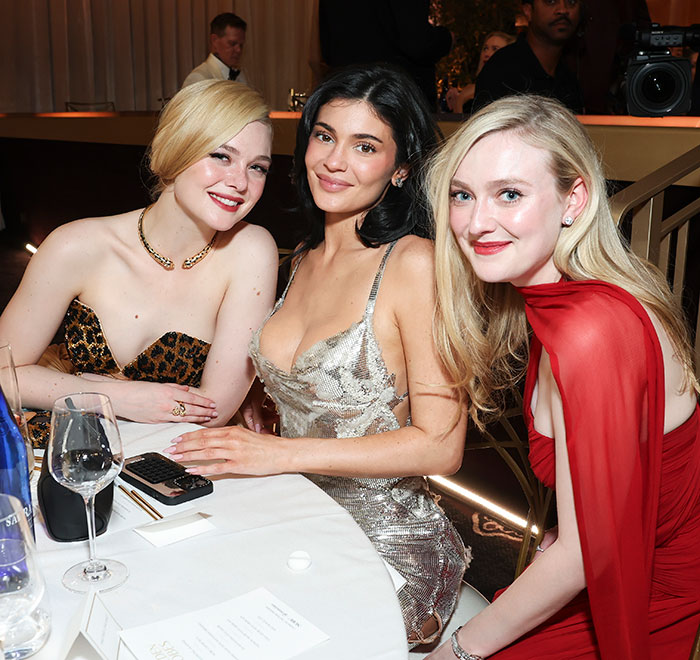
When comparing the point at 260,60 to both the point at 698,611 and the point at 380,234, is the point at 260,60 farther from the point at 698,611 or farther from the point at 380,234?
the point at 698,611

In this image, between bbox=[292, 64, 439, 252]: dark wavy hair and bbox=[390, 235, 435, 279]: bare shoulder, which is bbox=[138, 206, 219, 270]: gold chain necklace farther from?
bbox=[390, 235, 435, 279]: bare shoulder

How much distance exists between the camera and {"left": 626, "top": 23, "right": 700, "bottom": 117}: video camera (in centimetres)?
284

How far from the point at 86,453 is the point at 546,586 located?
2.41 ft

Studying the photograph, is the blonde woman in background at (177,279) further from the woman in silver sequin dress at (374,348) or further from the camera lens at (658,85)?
the camera lens at (658,85)

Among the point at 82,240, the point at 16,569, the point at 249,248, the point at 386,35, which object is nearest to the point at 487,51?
the point at 386,35

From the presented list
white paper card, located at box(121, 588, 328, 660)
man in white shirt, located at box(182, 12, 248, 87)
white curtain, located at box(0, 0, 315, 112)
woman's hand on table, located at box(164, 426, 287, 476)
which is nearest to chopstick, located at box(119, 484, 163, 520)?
woman's hand on table, located at box(164, 426, 287, 476)

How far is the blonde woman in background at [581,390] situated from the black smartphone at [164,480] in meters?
0.50

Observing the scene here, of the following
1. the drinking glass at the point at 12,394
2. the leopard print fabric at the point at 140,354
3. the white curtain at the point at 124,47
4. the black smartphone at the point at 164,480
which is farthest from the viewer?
the white curtain at the point at 124,47

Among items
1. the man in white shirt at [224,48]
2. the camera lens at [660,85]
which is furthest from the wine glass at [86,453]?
the man in white shirt at [224,48]

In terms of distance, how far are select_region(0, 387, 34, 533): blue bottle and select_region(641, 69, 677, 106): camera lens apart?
2546 millimetres

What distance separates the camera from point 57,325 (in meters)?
2.04

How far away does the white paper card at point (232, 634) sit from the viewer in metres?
0.93

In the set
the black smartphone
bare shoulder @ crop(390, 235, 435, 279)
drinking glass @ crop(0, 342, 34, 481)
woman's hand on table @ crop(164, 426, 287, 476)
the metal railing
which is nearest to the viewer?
drinking glass @ crop(0, 342, 34, 481)

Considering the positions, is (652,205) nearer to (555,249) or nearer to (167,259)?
(555,249)
